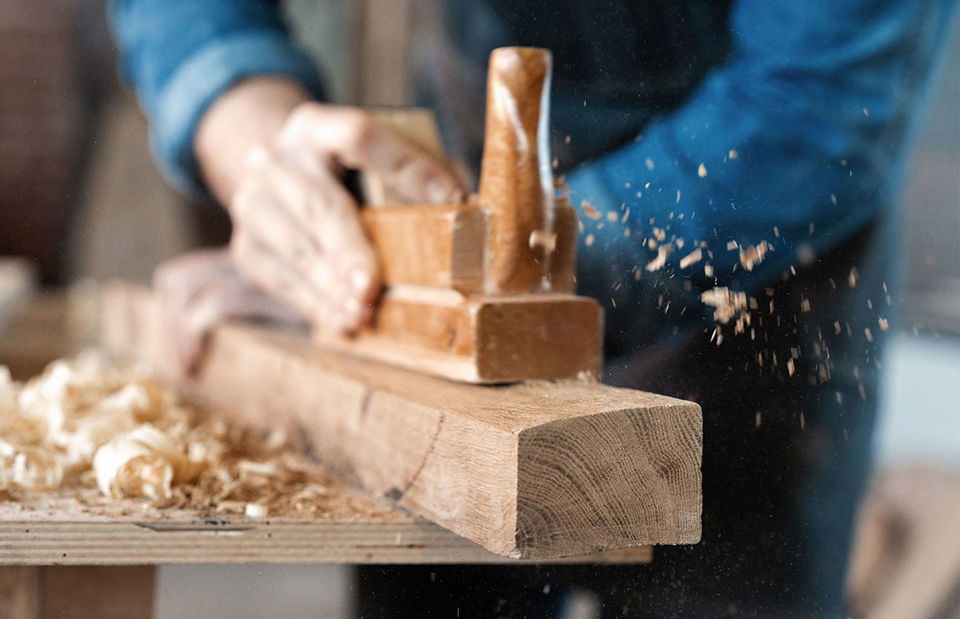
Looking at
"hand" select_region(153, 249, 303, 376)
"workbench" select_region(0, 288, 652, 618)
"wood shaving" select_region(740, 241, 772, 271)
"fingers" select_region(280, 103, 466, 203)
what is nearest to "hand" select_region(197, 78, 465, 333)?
"fingers" select_region(280, 103, 466, 203)

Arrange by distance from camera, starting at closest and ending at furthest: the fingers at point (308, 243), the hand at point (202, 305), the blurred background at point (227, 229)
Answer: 1. the blurred background at point (227, 229)
2. the fingers at point (308, 243)
3. the hand at point (202, 305)

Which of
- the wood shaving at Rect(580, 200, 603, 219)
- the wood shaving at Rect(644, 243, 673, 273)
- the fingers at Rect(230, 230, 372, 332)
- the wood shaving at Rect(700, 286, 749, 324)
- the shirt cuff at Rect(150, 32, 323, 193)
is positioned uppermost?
the shirt cuff at Rect(150, 32, 323, 193)

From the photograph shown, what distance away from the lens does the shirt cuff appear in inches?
45.5

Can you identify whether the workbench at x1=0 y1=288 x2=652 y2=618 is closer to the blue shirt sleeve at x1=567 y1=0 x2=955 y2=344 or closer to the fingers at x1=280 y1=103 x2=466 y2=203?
the blue shirt sleeve at x1=567 y1=0 x2=955 y2=344

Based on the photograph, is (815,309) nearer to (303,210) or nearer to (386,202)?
Result: (386,202)

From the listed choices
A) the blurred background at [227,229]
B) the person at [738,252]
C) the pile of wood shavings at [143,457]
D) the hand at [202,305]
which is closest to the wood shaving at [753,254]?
the person at [738,252]

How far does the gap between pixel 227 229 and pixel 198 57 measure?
1.43 m

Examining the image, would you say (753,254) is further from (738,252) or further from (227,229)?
(227,229)

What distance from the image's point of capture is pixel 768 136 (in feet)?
1.81

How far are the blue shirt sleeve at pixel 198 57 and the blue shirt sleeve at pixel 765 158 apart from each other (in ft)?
2.19

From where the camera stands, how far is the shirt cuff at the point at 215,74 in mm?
1155

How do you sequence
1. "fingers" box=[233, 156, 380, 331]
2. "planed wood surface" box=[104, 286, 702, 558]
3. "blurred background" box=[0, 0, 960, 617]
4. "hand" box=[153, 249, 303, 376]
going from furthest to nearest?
1. "hand" box=[153, 249, 303, 376]
2. "fingers" box=[233, 156, 380, 331]
3. "blurred background" box=[0, 0, 960, 617]
4. "planed wood surface" box=[104, 286, 702, 558]

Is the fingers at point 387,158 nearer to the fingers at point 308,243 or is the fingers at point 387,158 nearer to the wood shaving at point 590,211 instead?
the fingers at point 308,243

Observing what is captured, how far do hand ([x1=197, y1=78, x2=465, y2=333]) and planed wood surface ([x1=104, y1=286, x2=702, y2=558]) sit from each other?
0.16 meters
